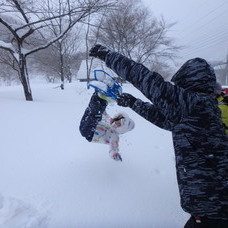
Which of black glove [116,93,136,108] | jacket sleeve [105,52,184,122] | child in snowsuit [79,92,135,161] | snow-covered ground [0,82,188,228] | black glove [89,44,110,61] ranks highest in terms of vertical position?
black glove [89,44,110,61]

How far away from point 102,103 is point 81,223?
40.3 inches

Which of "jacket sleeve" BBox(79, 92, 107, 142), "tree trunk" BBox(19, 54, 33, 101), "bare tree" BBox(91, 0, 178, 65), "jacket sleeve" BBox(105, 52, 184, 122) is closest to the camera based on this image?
"jacket sleeve" BBox(105, 52, 184, 122)

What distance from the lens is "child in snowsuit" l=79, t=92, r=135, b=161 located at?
6.47ft

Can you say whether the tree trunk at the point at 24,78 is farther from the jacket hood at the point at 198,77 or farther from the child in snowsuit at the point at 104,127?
the jacket hood at the point at 198,77

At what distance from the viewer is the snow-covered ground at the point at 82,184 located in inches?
59.8

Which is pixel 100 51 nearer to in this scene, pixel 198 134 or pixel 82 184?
pixel 198 134

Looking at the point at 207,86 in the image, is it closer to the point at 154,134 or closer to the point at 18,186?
the point at 18,186

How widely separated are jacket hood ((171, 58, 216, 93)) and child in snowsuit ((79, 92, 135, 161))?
1.04m

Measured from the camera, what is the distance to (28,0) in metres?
6.69

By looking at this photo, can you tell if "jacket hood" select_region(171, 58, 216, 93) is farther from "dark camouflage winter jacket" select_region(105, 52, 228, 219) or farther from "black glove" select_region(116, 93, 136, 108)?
"black glove" select_region(116, 93, 136, 108)

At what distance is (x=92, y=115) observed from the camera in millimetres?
1949

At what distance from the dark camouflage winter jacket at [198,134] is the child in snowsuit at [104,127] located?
3.27ft

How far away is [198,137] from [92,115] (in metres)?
1.16

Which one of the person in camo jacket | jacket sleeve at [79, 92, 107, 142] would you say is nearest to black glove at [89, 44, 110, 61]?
the person in camo jacket
